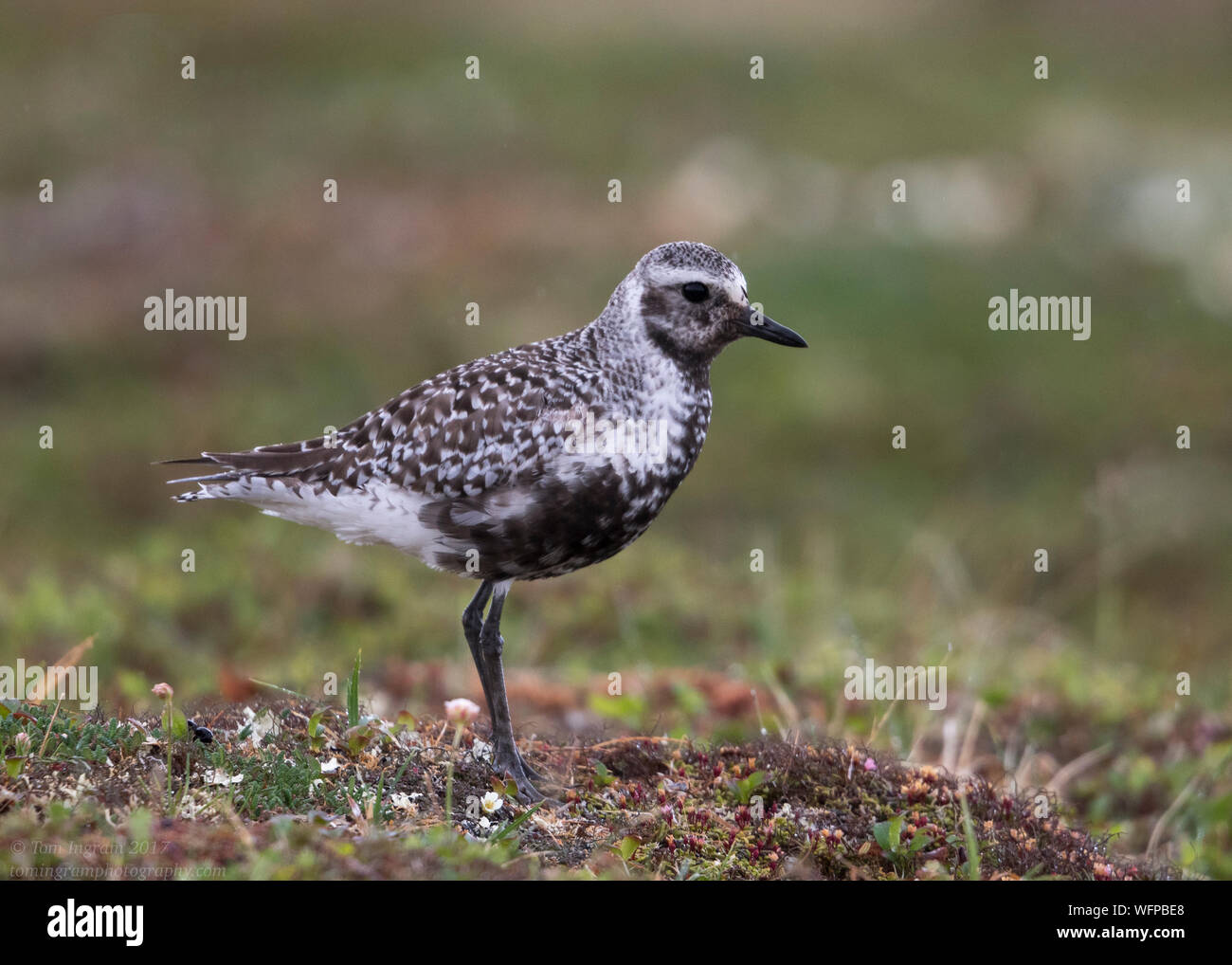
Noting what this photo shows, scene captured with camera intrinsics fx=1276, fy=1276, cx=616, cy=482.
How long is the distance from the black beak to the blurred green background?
2214mm

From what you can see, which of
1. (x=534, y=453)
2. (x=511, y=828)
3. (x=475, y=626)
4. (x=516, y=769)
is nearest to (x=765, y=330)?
(x=534, y=453)

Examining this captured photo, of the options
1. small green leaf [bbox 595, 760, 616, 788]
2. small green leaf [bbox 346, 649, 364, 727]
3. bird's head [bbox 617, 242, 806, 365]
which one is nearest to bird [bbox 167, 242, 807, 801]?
bird's head [bbox 617, 242, 806, 365]

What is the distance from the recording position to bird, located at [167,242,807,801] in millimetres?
6012

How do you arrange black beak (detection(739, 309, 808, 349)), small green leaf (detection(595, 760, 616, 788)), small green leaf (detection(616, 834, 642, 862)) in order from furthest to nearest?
black beak (detection(739, 309, 808, 349))
small green leaf (detection(595, 760, 616, 788))
small green leaf (detection(616, 834, 642, 862))

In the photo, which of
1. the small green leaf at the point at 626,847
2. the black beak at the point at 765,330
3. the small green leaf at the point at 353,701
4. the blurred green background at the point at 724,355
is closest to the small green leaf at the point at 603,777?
the small green leaf at the point at 626,847

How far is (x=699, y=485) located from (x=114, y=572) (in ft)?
24.6

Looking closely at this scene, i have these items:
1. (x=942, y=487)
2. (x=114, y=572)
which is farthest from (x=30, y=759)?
(x=942, y=487)

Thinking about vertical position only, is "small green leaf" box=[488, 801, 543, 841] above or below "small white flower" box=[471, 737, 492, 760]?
below

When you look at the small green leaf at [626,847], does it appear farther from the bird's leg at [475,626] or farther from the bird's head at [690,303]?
the bird's head at [690,303]

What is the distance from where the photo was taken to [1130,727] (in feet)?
29.3

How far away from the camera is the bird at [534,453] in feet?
19.7

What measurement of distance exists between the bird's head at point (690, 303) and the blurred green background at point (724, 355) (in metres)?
2.37

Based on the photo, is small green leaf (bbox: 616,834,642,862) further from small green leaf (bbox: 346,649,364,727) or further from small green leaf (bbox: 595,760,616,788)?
small green leaf (bbox: 346,649,364,727)

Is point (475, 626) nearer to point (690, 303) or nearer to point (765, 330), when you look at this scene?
point (690, 303)
